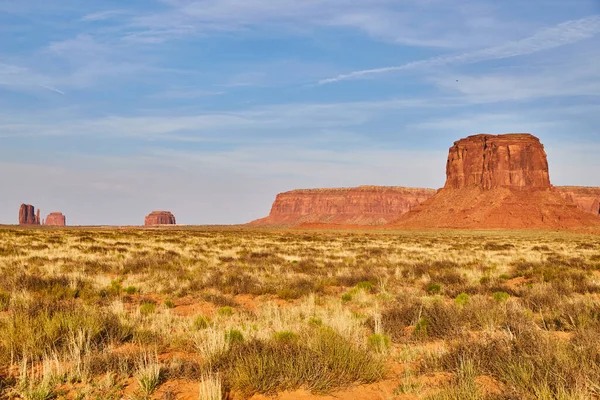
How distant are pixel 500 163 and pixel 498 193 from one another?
10.6 meters

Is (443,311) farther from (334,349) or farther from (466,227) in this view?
(466,227)

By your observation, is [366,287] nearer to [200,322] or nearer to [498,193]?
[200,322]

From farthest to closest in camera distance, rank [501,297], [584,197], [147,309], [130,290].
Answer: [584,197], [130,290], [501,297], [147,309]

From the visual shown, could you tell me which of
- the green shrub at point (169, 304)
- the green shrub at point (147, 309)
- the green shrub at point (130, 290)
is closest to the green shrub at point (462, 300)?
the green shrub at point (169, 304)

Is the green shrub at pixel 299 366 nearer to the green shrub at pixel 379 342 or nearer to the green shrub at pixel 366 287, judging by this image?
the green shrub at pixel 379 342

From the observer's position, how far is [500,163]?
122188 mm

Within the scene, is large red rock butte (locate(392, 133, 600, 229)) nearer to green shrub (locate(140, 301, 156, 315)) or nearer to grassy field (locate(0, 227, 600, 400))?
grassy field (locate(0, 227, 600, 400))

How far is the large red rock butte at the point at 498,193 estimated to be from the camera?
342 feet

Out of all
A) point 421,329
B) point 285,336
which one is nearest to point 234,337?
point 285,336

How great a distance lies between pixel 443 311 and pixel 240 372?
14.6ft

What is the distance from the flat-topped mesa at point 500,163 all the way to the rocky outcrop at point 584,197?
7471 centimetres

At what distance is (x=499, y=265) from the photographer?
65.7 ft

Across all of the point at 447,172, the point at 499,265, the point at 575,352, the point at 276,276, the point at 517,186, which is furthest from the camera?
the point at 447,172

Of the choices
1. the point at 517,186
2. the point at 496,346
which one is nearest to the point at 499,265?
the point at 496,346
